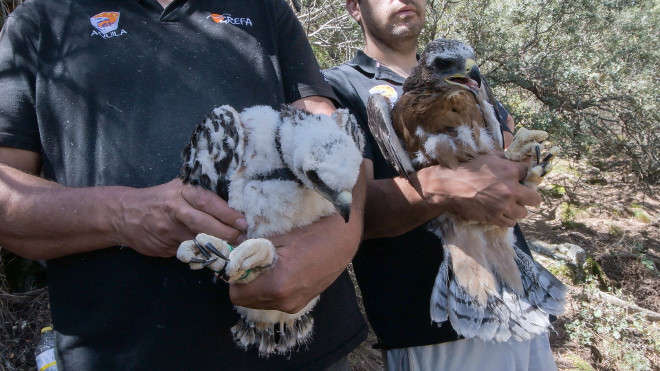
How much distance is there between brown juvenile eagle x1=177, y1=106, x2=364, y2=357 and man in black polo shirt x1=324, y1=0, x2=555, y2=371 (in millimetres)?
677

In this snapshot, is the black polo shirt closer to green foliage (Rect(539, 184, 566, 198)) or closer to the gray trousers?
the gray trousers

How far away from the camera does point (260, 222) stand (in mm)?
2025

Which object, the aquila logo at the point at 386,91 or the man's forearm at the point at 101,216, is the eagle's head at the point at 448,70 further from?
the man's forearm at the point at 101,216

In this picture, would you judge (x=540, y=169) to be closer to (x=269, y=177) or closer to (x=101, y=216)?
(x=269, y=177)

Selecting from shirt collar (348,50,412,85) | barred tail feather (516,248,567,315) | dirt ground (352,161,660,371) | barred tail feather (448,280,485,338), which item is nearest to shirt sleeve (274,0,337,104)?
shirt collar (348,50,412,85)

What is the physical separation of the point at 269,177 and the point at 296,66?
0.73 meters

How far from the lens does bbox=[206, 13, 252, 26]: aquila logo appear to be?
2404 millimetres

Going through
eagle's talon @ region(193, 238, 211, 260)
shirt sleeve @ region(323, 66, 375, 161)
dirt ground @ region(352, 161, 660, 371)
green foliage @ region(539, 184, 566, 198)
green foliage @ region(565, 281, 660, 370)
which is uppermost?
shirt sleeve @ region(323, 66, 375, 161)

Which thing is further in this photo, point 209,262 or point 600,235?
point 600,235

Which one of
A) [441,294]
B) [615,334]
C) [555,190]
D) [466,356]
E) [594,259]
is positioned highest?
[441,294]

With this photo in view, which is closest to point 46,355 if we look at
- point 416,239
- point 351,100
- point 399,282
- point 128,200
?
point 128,200

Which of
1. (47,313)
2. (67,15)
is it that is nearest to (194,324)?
(67,15)

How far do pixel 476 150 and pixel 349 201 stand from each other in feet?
4.06

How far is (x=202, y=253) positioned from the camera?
180 centimetres
